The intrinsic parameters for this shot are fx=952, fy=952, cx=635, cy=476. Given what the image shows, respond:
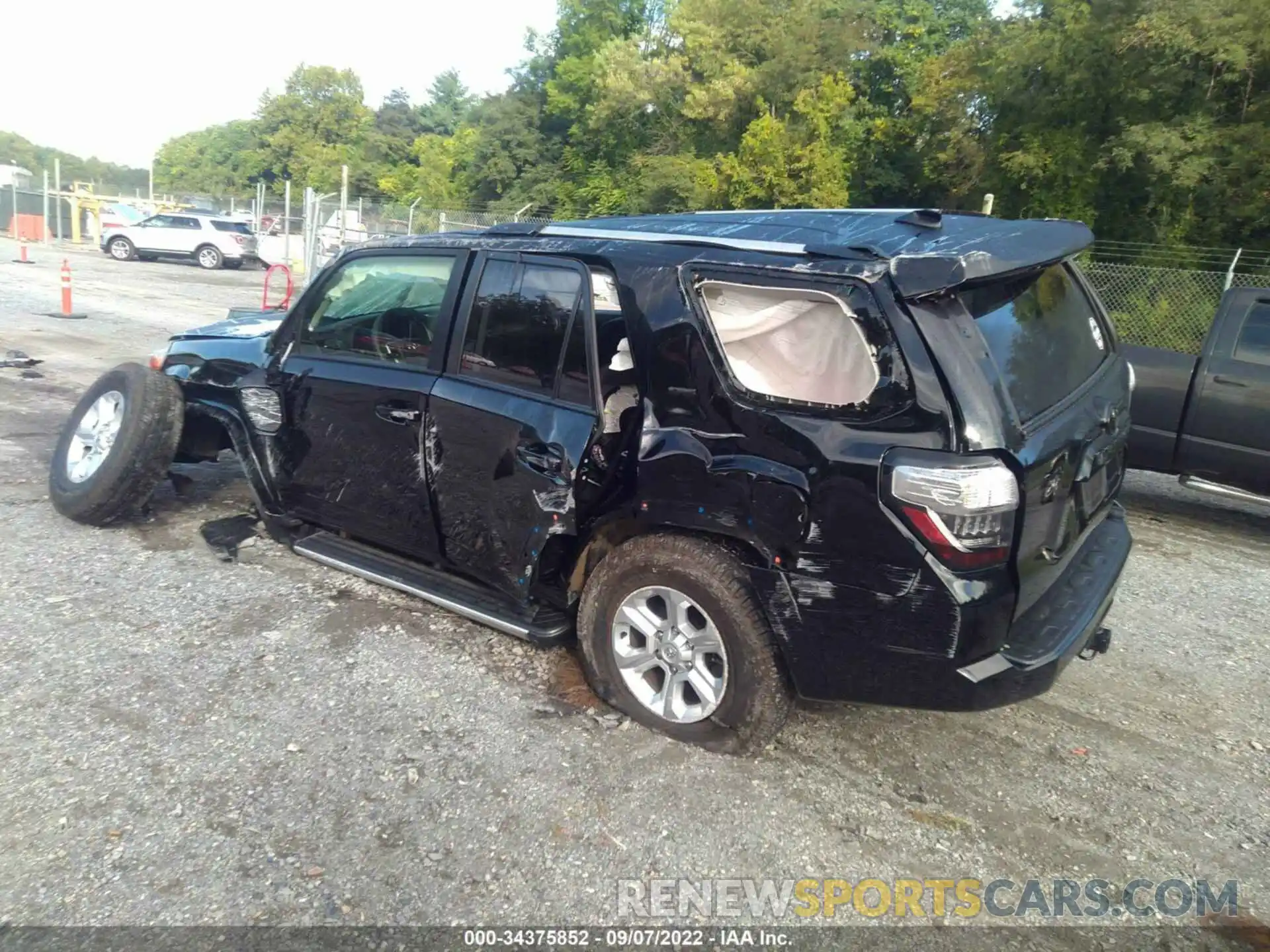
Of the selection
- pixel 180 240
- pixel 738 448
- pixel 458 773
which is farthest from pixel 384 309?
pixel 180 240

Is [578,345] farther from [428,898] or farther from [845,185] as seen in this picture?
[845,185]

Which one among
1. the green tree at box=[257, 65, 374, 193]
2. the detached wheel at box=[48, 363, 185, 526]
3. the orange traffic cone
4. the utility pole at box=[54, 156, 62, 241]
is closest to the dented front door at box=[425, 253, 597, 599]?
the detached wheel at box=[48, 363, 185, 526]

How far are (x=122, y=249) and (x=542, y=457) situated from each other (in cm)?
2953

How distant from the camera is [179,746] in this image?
3340 millimetres

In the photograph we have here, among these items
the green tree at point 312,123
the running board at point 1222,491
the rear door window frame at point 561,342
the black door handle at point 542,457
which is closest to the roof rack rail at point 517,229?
the rear door window frame at point 561,342

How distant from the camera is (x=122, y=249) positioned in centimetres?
2830

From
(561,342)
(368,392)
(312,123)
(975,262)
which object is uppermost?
(312,123)

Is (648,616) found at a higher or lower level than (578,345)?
lower

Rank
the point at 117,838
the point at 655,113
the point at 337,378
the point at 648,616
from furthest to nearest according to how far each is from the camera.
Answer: the point at 655,113 → the point at 337,378 → the point at 648,616 → the point at 117,838

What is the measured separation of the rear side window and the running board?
915 millimetres

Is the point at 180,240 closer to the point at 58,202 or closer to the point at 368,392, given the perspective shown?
the point at 58,202

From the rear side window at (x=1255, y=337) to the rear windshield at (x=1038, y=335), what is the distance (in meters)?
3.82

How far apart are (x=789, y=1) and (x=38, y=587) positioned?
36.0 metres

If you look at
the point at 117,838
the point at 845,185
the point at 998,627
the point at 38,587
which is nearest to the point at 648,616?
the point at 998,627
